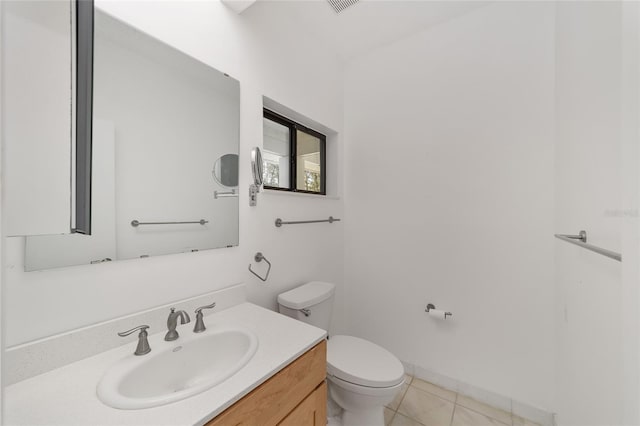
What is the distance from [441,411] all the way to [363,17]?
2.62 meters

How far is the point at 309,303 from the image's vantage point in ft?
4.44

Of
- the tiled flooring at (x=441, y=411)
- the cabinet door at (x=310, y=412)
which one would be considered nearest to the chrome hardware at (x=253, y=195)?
the cabinet door at (x=310, y=412)

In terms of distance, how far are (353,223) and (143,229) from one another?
151 centimetres

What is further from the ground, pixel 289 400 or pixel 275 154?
pixel 275 154

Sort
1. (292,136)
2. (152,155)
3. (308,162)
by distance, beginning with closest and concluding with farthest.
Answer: (152,155) → (292,136) → (308,162)

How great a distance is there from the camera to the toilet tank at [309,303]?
1.32 meters

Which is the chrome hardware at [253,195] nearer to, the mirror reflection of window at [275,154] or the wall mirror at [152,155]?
the wall mirror at [152,155]

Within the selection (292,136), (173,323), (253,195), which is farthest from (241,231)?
(292,136)

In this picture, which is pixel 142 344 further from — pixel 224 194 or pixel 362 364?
pixel 362 364

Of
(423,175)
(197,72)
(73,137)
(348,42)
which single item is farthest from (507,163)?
(73,137)

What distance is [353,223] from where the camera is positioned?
207 cm

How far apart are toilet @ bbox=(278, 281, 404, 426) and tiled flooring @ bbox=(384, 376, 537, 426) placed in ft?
1.07

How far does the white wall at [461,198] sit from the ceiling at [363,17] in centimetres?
8

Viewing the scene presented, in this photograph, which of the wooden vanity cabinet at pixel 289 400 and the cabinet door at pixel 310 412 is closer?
the wooden vanity cabinet at pixel 289 400
